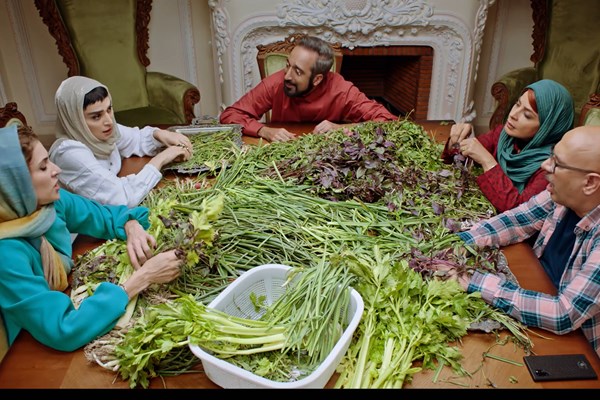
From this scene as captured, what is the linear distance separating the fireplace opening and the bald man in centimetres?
257

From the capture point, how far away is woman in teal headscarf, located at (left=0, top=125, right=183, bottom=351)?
1005 mm

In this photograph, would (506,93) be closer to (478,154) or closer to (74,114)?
(478,154)

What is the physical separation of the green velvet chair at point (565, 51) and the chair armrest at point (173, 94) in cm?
213

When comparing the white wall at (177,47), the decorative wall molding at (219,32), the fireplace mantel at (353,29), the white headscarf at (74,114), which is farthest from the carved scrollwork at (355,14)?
the white headscarf at (74,114)

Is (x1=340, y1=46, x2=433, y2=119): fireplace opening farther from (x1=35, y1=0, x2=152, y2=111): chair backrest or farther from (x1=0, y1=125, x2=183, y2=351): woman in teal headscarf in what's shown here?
(x1=0, y1=125, x2=183, y2=351): woman in teal headscarf

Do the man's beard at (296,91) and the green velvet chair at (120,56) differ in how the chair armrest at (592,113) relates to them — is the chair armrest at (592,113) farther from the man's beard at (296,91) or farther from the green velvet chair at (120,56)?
the green velvet chair at (120,56)

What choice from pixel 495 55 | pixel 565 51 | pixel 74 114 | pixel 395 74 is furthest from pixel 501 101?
pixel 74 114

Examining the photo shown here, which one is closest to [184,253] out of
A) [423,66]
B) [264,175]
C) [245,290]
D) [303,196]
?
[245,290]

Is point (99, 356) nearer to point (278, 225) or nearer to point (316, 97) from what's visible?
point (278, 225)

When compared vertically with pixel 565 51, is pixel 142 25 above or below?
above

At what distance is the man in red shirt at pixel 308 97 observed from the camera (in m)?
2.44

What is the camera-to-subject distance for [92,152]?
1736 mm

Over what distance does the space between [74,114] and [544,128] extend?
1692 mm

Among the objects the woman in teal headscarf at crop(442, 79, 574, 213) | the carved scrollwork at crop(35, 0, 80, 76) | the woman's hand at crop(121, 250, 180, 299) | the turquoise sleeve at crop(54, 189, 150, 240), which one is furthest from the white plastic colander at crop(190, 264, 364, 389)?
the carved scrollwork at crop(35, 0, 80, 76)
